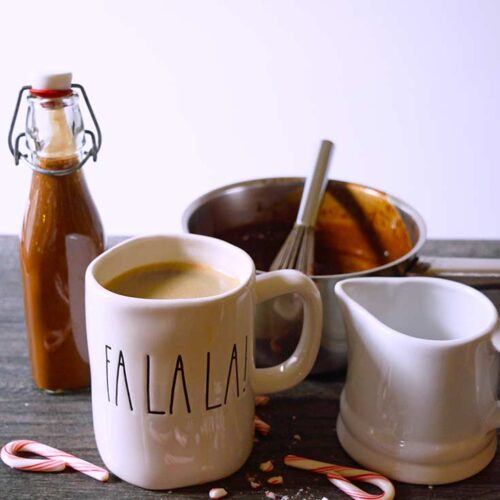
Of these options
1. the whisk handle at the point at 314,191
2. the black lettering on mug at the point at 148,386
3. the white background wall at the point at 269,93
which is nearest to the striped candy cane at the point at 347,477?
the black lettering on mug at the point at 148,386

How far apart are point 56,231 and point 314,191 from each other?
0.23m

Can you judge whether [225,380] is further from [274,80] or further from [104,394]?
[274,80]

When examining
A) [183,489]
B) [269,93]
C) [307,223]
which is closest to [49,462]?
[183,489]

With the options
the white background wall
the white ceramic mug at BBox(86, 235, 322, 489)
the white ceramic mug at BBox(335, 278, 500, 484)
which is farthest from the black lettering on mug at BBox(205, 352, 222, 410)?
the white background wall

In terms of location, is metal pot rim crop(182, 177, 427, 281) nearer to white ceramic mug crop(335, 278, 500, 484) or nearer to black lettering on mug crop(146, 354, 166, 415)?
white ceramic mug crop(335, 278, 500, 484)

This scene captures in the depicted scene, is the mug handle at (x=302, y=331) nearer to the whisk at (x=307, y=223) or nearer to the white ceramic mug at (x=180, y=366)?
the white ceramic mug at (x=180, y=366)

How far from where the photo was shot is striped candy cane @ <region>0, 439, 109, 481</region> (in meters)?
0.54

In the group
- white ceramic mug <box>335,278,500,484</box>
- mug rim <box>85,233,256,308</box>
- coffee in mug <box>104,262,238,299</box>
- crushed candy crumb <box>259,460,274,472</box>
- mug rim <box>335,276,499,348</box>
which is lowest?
crushed candy crumb <box>259,460,274,472</box>

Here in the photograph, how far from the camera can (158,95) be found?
1346 millimetres

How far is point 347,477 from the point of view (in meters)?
0.54

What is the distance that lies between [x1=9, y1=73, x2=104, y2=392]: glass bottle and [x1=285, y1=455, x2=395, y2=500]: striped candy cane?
7.5 inches

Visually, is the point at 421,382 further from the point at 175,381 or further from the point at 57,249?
the point at 57,249

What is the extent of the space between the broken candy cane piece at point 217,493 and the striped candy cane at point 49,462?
0.07 m

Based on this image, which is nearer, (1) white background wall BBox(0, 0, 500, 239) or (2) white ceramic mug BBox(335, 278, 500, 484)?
(2) white ceramic mug BBox(335, 278, 500, 484)
